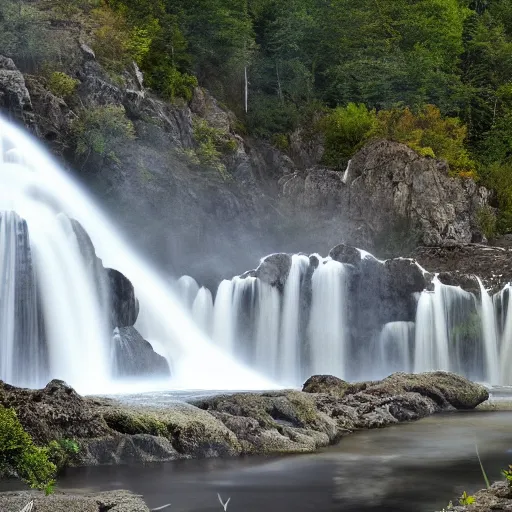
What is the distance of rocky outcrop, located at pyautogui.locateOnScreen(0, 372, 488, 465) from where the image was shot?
43.8 feet

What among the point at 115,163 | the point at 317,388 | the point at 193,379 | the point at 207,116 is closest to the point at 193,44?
the point at 207,116

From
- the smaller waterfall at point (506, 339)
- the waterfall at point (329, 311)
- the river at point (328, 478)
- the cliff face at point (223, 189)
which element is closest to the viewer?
the river at point (328, 478)

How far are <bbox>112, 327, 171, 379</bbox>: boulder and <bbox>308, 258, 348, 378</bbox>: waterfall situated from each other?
26.9ft

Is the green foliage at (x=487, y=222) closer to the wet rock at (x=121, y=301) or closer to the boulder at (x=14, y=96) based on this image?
the wet rock at (x=121, y=301)

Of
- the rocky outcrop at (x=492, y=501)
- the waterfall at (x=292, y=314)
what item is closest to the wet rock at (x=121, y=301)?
the waterfall at (x=292, y=314)

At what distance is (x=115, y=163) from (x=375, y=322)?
14.3m

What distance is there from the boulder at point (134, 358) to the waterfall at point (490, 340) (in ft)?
45.8

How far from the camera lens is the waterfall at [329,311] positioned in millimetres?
34844

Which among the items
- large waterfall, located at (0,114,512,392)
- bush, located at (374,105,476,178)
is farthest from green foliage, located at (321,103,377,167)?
large waterfall, located at (0,114,512,392)

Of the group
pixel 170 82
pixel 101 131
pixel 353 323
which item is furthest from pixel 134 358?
pixel 170 82

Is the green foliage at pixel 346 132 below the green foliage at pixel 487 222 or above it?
A: above

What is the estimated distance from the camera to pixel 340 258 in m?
35.6

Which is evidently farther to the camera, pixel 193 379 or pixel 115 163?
pixel 115 163

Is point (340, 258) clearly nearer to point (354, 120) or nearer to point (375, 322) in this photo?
point (375, 322)
